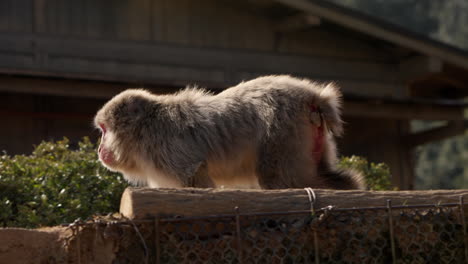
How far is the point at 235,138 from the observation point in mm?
6004

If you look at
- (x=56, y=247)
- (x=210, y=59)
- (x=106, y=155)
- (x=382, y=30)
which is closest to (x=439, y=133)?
(x=382, y=30)

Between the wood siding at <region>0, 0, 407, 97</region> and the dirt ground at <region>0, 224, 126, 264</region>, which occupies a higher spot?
the wood siding at <region>0, 0, 407, 97</region>

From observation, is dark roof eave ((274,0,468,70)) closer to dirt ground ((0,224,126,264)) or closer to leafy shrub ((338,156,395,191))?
leafy shrub ((338,156,395,191))

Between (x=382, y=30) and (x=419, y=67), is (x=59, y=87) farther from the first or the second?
(x=419, y=67)

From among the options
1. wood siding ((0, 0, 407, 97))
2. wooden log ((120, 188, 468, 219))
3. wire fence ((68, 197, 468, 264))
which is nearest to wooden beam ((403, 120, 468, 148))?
wood siding ((0, 0, 407, 97))

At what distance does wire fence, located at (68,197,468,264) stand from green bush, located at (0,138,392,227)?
1952 mm

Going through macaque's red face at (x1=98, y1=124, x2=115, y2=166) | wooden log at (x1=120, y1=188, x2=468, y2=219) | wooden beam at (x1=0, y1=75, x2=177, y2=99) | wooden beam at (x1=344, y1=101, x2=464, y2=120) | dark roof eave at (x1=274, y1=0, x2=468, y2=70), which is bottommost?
wooden log at (x1=120, y1=188, x2=468, y2=219)

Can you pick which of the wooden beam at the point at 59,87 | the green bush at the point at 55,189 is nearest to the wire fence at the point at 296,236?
the green bush at the point at 55,189

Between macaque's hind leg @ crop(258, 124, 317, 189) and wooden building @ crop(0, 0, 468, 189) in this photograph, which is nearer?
macaque's hind leg @ crop(258, 124, 317, 189)

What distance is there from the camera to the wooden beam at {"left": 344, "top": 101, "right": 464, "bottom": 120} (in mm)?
12008

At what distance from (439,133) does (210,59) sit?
455 centimetres

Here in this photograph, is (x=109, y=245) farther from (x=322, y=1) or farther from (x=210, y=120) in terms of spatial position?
(x=322, y=1)

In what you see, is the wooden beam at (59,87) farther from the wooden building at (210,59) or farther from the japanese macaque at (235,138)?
the japanese macaque at (235,138)

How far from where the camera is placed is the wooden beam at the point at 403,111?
473 inches
